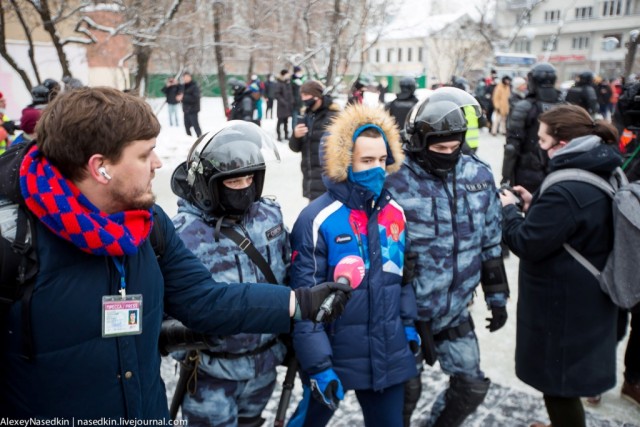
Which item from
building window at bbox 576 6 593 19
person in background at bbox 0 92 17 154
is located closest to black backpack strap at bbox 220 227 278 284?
person in background at bbox 0 92 17 154

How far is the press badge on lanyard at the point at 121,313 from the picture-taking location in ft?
5.00

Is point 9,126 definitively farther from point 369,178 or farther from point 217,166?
point 369,178

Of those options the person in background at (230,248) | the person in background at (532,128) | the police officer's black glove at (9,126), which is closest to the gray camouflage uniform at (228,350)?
the person in background at (230,248)

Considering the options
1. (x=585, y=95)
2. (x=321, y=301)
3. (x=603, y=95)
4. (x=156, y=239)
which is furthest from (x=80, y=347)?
(x=603, y=95)

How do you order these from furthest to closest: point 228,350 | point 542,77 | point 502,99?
point 502,99
point 542,77
point 228,350

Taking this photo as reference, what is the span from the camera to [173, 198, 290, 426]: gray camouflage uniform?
2330 mm

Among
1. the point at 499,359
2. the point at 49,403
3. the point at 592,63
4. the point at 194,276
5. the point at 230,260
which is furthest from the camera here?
the point at 592,63

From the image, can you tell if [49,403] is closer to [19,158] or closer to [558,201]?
[19,158]

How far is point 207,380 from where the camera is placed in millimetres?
2355

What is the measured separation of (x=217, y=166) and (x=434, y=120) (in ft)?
3.98

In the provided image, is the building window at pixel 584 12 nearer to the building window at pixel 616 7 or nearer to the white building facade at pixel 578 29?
the white building facade at pixel 578 29

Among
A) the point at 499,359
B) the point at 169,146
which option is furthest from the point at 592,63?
the point at 499,359

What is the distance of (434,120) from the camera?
2.85 metres

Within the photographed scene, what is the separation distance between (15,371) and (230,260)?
3.30ft
